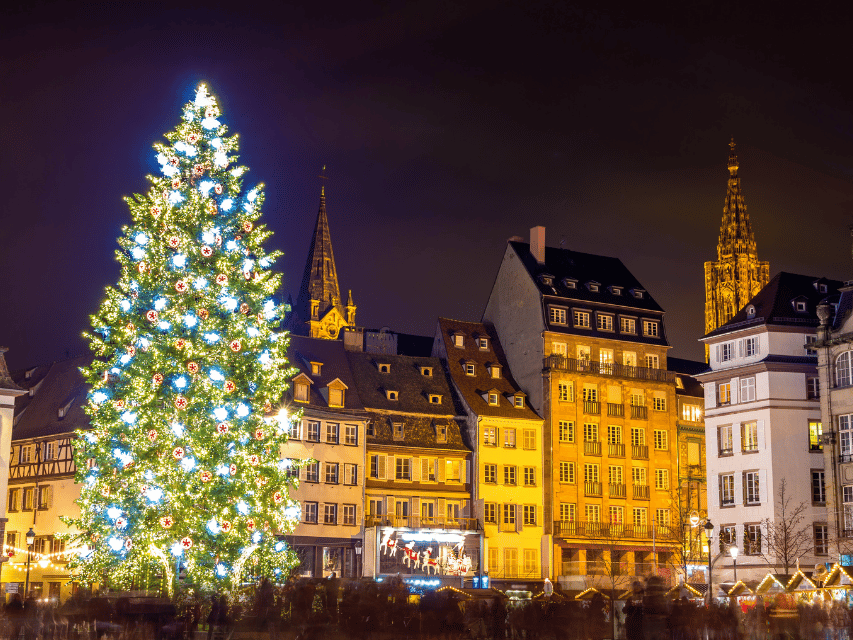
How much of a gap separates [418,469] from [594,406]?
13250 mm

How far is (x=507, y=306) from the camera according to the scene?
83438 millimetres

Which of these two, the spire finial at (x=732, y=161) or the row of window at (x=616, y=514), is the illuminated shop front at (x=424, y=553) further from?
the spire finial at (x=732, y=161)

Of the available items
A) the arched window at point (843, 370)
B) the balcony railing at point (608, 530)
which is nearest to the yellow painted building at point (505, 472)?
the balcony railing at point (608, 530)

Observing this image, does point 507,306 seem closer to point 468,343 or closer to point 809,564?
point 468,343

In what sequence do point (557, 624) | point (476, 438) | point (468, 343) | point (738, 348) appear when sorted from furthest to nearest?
point (468, 343)
point (476, 438)
point (738, 348)
point (557, 624)

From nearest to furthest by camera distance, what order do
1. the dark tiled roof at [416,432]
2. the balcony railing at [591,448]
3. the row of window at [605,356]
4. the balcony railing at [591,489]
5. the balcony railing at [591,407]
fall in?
the dark tiled roof at [416,432] < the balcony railing at [591,489] < the balcony railing at [591,448] < the balcony railing at [591,407] < the row of window at [605,356]

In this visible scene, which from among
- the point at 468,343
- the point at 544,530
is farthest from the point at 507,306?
the point at 544,530

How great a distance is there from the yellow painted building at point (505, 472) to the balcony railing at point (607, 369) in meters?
2.99

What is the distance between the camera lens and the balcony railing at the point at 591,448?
78125 millimetres

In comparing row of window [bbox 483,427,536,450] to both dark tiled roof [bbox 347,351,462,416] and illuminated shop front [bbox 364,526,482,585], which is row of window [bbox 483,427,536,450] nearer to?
dark tiled roof [bbox 347,351,462,416]

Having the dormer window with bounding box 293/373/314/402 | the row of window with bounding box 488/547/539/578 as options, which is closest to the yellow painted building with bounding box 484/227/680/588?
the row of window with bounding box 488/547/539/578

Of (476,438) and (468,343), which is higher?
(468,343)

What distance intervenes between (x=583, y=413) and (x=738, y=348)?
12.8 meters

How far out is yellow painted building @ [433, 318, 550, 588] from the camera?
242 feet
